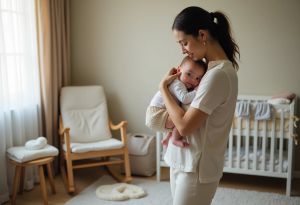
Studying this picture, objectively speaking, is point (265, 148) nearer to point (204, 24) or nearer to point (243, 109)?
point (243, 109)

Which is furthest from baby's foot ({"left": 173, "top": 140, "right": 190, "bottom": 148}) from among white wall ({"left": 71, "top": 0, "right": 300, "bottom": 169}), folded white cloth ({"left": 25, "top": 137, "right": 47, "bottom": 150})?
white wall ({"left": 71, "top": 0, "right": 300, "bottom": 169})

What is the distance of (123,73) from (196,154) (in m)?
2.80

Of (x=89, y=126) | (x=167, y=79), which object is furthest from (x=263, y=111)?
(x=167, y=79)

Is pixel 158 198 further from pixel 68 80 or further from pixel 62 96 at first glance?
pixel 68 80

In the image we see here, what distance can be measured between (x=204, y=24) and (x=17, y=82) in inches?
93.2

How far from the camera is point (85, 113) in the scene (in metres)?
3.75

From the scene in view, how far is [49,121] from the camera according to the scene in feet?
11.7

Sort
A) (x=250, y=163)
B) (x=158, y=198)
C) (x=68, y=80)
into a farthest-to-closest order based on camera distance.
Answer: (x=68, y=80) < (x=250, y=163) < (x=158, y=198)

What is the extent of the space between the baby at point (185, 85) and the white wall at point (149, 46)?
87.2 inches

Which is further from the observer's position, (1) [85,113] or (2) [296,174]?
(1) [85,113]

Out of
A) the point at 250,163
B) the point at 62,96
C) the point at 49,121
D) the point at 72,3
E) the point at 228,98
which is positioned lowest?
the point at 250,163

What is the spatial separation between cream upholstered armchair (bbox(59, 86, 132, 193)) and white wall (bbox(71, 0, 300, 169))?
0.37 m

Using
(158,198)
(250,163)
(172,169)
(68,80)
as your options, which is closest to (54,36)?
(68,80)

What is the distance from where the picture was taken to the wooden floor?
3082 millimetres
